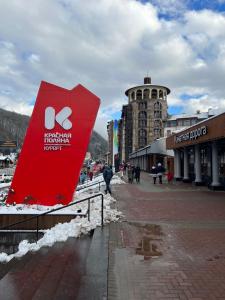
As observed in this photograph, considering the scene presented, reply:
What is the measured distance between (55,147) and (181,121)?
78115 millimetres

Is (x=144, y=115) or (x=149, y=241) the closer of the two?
(x=149, y=241)

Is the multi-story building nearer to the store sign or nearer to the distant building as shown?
the distant building

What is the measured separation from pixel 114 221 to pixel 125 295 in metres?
5.33

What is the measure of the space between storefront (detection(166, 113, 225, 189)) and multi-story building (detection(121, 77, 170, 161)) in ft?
209

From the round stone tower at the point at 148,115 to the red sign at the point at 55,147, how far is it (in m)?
82.4

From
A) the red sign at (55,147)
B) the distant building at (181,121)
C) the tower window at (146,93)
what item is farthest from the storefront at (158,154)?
the tower window at (146,93)

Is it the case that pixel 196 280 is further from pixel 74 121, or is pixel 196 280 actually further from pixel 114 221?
pixel 74 121

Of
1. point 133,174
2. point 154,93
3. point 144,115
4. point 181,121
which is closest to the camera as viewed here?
point 133,174

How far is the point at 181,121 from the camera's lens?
8788 cm

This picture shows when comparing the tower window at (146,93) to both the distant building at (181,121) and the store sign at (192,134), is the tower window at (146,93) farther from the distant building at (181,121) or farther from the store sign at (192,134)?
the store sign at (192,134)

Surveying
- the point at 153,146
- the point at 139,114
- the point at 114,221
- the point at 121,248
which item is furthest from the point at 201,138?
the point at 139,114

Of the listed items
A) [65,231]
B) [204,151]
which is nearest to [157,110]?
[204,151]

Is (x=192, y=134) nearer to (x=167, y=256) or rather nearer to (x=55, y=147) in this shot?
(x=55, y=147)

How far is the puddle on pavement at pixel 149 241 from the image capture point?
6.70 metres
